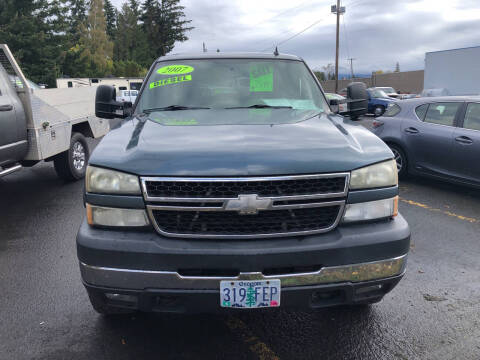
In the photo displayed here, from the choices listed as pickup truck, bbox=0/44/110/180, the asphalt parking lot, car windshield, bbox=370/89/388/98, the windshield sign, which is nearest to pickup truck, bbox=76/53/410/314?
the asphalt parking lot

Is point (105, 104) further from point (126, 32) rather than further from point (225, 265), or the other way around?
point (126, 32)

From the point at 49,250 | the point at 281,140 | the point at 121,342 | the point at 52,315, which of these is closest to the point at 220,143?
the point at 281,140

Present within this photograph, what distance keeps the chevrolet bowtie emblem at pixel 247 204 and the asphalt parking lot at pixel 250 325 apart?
1.03m

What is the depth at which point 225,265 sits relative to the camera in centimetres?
214

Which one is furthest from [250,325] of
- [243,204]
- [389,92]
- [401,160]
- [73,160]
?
[389,92]

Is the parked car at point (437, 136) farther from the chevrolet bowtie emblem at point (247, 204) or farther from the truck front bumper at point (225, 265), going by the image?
the chevrolet bowtie emblem at point (247, 204)

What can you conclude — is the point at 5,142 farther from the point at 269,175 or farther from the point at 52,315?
the point at 269,175

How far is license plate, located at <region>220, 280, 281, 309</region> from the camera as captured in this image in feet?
7.09

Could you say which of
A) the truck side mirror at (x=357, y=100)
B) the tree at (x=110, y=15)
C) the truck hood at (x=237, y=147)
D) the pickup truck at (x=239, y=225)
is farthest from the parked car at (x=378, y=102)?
the tree at (x=110, y=15)

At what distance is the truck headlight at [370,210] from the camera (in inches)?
90.7

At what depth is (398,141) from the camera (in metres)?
7.13

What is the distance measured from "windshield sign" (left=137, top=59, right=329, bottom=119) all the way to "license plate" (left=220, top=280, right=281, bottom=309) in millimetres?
1604

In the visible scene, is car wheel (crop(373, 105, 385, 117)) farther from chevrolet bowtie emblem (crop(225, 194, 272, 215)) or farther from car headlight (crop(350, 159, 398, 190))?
chevrolet bowtie emblem (crop(225, 194, 272, 215))

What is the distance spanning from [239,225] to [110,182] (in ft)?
2.41
